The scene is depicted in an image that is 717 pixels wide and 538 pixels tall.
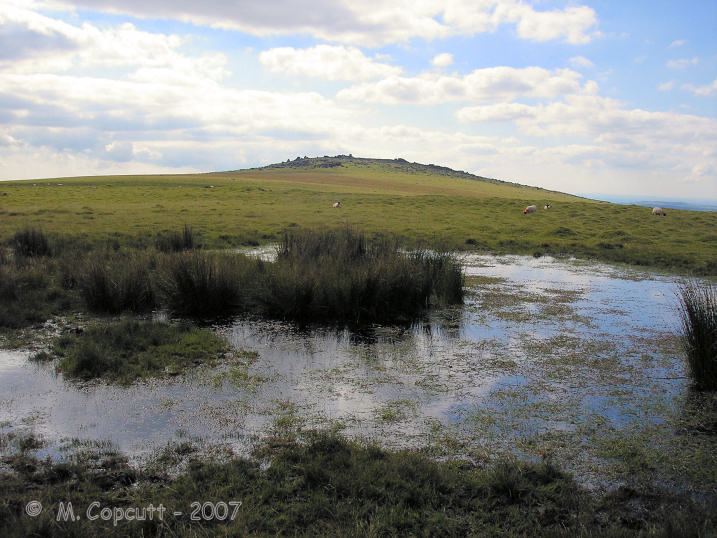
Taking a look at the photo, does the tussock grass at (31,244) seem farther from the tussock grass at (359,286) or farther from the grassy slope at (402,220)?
the tussock grass at (359,286)

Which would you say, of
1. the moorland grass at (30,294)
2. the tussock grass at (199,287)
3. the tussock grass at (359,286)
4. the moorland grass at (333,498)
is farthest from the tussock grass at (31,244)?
the moorland grass at (333,498)

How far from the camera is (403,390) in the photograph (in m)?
6.52

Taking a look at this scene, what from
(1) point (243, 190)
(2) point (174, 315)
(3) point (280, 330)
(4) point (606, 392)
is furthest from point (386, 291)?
(1) point (243, 190)

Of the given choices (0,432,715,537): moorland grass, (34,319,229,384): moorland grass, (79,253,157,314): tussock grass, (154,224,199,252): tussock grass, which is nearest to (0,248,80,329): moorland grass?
(79,253,157,314): tussock grass

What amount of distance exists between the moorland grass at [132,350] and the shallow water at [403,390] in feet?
1.01

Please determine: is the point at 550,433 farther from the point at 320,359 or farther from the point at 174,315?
the point at 174,315

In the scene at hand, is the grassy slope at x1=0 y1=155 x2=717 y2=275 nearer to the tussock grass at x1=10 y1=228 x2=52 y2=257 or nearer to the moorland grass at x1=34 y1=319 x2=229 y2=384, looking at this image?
the tussock grass at x1=10 y1=228 x2=52 y2=257

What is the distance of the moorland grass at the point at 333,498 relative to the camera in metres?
3.65

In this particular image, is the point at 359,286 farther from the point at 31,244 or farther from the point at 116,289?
the point at 31,244

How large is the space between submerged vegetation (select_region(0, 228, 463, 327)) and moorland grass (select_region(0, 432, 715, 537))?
551cm

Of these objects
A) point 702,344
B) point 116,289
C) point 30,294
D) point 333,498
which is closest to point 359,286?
point 116,289

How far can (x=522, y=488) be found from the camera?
4.17 metres

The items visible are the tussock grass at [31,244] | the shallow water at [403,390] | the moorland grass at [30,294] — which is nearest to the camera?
the shallow water at [403,390]

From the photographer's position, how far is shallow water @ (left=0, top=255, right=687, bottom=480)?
5.29m
